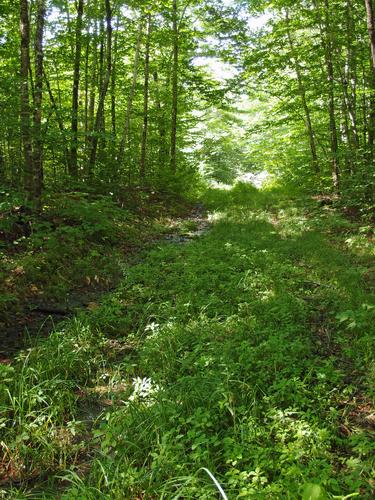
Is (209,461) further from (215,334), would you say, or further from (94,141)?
(94,141)

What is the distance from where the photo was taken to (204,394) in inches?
132

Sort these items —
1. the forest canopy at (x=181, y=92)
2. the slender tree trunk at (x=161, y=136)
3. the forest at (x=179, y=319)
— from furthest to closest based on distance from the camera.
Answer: the slender tree trunk at (x=161, y=136)
the forest canopy at (x=181, y=92)
the forest at (x=179, y=319)

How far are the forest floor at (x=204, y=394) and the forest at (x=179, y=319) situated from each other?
2 centimetres

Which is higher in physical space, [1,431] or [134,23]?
[134,23]

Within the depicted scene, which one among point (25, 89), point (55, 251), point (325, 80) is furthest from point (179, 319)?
point (325, 80)

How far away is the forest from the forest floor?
18 mm

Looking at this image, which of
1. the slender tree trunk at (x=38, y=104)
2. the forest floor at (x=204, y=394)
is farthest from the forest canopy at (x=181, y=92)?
the forest floor at (x=204, y=394)

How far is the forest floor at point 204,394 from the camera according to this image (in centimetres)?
260

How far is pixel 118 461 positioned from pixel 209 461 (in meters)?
0.67

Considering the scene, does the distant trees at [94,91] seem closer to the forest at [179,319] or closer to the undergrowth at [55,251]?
the forest at [179,319]

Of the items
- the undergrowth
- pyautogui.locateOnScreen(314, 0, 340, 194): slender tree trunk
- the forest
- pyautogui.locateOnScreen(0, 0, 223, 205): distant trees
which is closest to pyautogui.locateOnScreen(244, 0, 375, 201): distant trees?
pyautogui.locateOnScreen(314, 0, 340, 194): slender tree trunk

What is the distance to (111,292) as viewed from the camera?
6.47 m

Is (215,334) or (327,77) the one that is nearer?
(215,334)

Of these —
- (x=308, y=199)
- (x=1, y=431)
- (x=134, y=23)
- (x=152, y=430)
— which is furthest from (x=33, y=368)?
(x=134, y=23)
